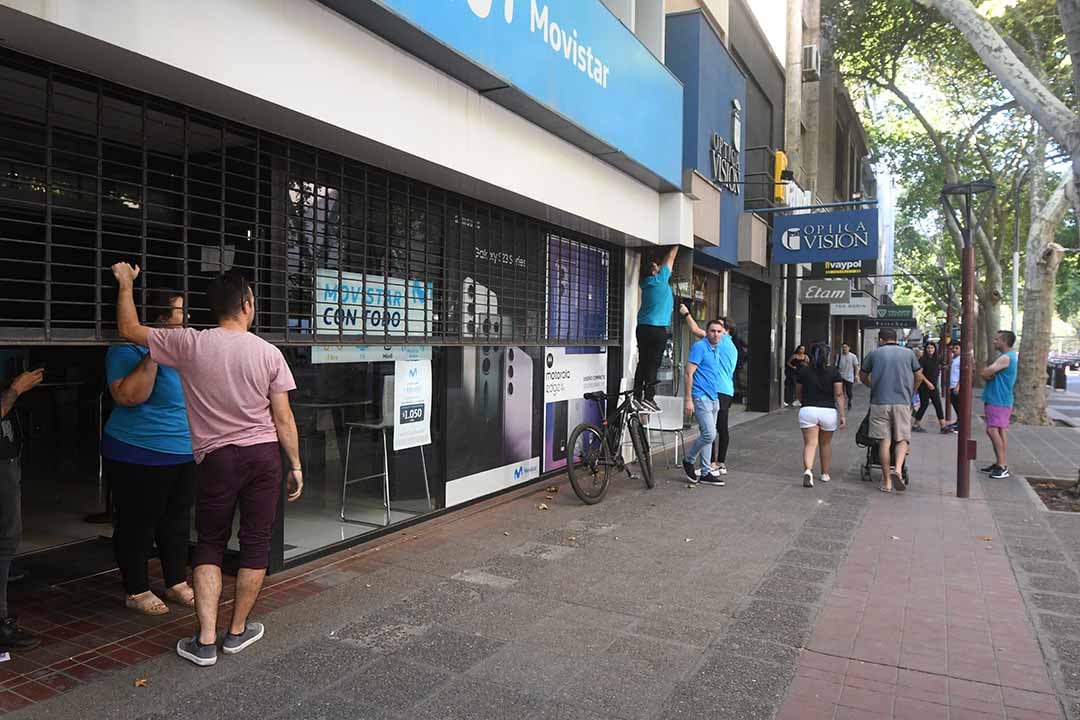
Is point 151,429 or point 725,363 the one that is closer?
point 151,429

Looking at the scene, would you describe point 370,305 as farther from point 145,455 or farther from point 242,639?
point 242,639

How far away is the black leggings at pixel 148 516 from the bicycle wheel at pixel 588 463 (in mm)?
3418

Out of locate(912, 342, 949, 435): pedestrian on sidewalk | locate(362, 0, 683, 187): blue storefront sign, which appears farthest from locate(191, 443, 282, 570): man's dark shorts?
locate(912, 342, 949, 435): pedestrian on sidewalk

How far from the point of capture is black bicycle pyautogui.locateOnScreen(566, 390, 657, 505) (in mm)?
6961

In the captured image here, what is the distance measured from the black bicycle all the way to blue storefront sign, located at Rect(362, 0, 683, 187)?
9.03ft

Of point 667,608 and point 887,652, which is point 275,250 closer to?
point 667,608

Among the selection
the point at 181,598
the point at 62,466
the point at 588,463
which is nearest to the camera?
the point at 181,598

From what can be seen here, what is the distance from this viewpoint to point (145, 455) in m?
3.98

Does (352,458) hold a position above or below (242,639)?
above

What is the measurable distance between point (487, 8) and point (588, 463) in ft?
13.2

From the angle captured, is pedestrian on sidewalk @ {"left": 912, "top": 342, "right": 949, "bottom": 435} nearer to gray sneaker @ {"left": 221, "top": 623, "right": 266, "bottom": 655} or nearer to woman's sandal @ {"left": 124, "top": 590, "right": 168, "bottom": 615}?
gray sneaker @ {"left": 221, "top": 623, "right": 266, "bottom": 655}

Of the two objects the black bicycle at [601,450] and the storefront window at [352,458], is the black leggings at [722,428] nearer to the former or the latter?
the black bicycle at [601,450]

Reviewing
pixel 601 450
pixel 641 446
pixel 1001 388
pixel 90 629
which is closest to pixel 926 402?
pixel 1001 388

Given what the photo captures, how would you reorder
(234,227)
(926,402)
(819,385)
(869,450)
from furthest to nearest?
1. (926,402)
2. (869,450)
3. (819,385)
4. (234,227)
